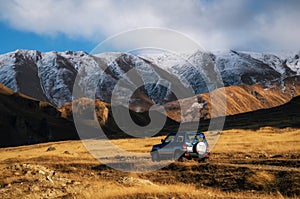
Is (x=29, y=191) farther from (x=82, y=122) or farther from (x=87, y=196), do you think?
(x=82, y=122)

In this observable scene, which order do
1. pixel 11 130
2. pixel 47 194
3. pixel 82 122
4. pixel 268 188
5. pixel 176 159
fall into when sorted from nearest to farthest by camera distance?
1. pixel 47 194
2. pixel 268 188
3. pixel 176 159
4. pixel 11 130
5. pixel 82 122

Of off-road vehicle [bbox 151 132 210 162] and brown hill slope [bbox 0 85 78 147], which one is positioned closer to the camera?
off-road vehicle [bbox 151 132 210 162]

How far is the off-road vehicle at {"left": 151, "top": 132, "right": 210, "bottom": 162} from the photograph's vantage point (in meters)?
28.3

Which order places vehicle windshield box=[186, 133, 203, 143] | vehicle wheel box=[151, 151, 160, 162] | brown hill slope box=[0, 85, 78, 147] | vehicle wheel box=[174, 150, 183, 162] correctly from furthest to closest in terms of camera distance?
1. brown hill slope box=[0, 85, 78, 147]
2. vehicle wheel box=[151, 151, 160, 162]
3. vehicle windshield box=[186, 133, 203, 143]
4. vehicle wheel box=[174, 150, 183, 162]

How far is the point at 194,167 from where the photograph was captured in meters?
24.9

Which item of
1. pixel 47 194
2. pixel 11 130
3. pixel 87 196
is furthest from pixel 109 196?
pixel 11 130

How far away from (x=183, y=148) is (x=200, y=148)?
5.06 ft

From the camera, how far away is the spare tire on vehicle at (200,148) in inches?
1116

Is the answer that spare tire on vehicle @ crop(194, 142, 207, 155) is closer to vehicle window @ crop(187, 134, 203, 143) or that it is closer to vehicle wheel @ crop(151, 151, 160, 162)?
vehicle window @ crop(187, 134, 203, 143)

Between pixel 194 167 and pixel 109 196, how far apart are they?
1044 centimetres

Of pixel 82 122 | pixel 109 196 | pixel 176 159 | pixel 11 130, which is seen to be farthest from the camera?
pixel 82 122

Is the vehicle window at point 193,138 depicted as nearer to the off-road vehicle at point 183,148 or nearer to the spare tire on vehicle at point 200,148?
the off-road vehicle at point 183,148

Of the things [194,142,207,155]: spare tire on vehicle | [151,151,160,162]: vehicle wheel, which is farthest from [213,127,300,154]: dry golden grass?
[151,151,160,162]: vehicle wheel

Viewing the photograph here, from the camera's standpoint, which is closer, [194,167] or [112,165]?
[194,167]
